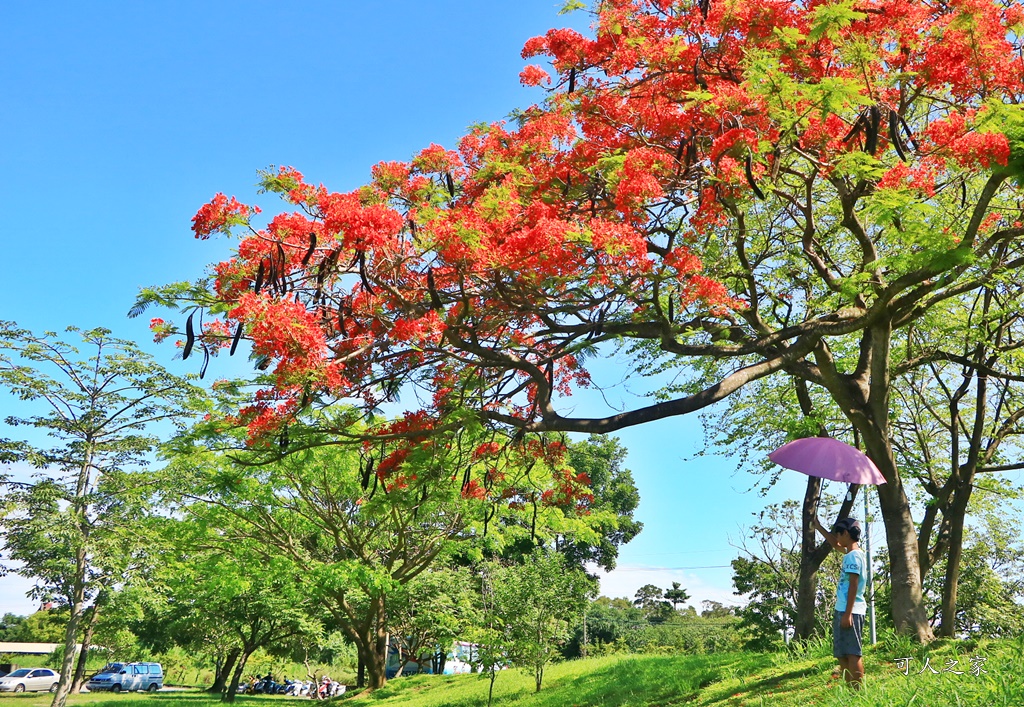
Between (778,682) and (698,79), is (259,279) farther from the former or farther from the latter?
(778,682)

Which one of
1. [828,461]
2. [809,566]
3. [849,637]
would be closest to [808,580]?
[809,566]

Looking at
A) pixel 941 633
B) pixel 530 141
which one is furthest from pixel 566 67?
pixel 941 633

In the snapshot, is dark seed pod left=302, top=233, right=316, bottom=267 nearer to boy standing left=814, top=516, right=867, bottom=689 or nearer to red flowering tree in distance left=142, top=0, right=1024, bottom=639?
red flowering tree in distance left=142, top=0, right=1024, bottom=639

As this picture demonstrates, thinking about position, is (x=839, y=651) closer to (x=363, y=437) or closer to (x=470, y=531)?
(x=363, y=437)

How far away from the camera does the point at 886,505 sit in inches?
387

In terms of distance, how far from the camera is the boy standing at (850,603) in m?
6.67

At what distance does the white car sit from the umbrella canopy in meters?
38.9

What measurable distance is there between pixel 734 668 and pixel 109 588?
49.3ft

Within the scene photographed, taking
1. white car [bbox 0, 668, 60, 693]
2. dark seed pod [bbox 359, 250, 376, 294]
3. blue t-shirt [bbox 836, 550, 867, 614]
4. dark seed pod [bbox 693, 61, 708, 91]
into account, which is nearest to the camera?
blue t-shirt [bbox 836, 550, 867, 614]

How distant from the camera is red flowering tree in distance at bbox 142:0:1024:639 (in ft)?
24.2

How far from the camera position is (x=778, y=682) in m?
8.63

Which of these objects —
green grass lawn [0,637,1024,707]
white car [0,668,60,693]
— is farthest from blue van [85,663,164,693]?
green grass lawn [0,637,1024,707]

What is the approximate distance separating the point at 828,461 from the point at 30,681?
1734 inches

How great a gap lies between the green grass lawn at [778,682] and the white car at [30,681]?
2834 cm
